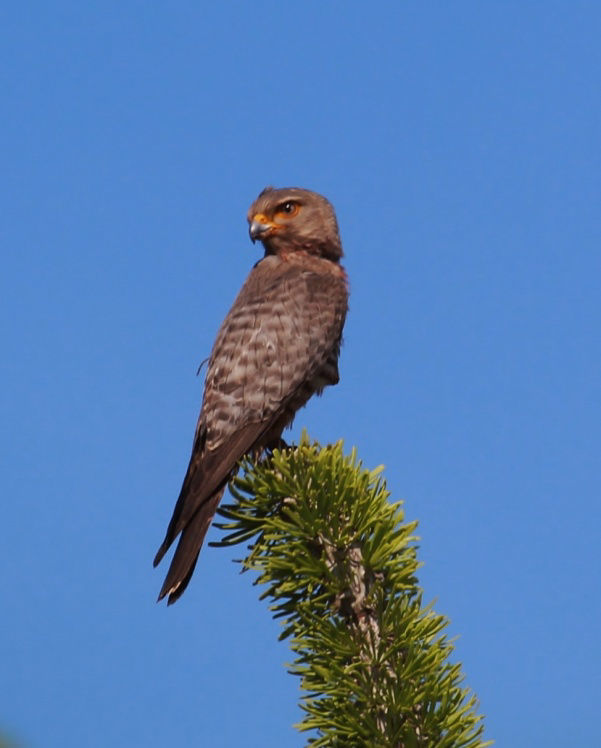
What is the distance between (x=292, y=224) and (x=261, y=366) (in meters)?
1.77

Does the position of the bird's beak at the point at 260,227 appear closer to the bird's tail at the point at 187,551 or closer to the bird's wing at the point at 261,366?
the bird's wing at the point at 261,366

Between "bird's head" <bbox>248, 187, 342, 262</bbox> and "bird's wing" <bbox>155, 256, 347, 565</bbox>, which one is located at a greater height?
"bird's head" <bbox>248, 187, 342, 262</bbox>

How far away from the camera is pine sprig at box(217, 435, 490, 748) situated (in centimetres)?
318

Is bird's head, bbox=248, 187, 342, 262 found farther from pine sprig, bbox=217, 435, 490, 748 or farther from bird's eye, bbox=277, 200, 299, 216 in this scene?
pine sprig, bbox=217, 435, 490, 748

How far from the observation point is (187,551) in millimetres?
5543

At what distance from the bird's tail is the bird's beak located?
280cm

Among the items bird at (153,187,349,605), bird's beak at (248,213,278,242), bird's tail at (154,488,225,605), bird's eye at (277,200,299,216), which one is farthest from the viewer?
bird's eye at (277,200,299,216)

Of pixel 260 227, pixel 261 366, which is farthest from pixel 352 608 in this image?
pixel 260 227

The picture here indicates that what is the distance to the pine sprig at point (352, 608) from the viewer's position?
318cm

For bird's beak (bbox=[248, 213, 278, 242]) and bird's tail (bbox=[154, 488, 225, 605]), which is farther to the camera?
bird's beak (bbox=[248, 213, 278, 242])

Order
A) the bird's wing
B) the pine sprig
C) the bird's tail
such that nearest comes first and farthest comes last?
the pine sprig < the bird's tail < the bird's wing

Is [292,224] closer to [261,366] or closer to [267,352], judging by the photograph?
[267,352]

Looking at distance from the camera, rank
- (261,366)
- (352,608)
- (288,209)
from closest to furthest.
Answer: (352,608) → (261,366) → (288,209)

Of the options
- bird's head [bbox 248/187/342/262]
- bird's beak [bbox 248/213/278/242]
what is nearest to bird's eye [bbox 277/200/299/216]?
bird's head [bbox 248/187/342/262]
